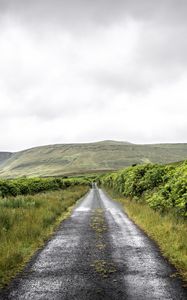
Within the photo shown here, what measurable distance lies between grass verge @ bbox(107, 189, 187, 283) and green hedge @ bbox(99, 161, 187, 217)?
573 mm

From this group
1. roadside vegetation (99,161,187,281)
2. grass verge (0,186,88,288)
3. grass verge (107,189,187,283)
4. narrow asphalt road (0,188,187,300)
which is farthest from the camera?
roadside vegetation (99,161,187,281)

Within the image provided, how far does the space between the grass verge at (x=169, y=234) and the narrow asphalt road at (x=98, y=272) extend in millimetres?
332

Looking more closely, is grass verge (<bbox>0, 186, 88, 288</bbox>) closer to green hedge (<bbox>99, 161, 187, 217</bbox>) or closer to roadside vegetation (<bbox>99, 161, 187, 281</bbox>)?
roadside vegetation (<bbox>99, 161, 187, 281</bbox>)

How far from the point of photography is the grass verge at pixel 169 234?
11892 mm

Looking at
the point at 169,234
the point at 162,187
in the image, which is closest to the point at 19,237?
the point at 169,234

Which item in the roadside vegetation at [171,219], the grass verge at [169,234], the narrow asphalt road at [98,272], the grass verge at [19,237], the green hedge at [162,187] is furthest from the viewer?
the green hedge at [162,187]

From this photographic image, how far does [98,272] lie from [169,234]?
593 cm

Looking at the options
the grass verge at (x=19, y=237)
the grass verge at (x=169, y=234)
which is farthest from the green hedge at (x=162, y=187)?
the grass verge at (x=19, y=237)

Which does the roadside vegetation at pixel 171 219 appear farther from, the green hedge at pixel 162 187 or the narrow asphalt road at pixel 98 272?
the narrow asphalt road at pixel 98 272

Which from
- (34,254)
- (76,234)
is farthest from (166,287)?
(76,234)

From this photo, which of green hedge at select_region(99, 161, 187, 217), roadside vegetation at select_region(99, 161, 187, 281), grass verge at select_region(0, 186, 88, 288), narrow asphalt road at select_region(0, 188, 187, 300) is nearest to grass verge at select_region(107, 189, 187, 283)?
roadside vegetation at select_region(99, 161, 187, 281)

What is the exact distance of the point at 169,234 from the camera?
15727mm

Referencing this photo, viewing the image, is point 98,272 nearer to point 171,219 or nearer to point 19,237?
point 19,237

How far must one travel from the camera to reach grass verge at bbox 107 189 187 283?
11.9 meters
